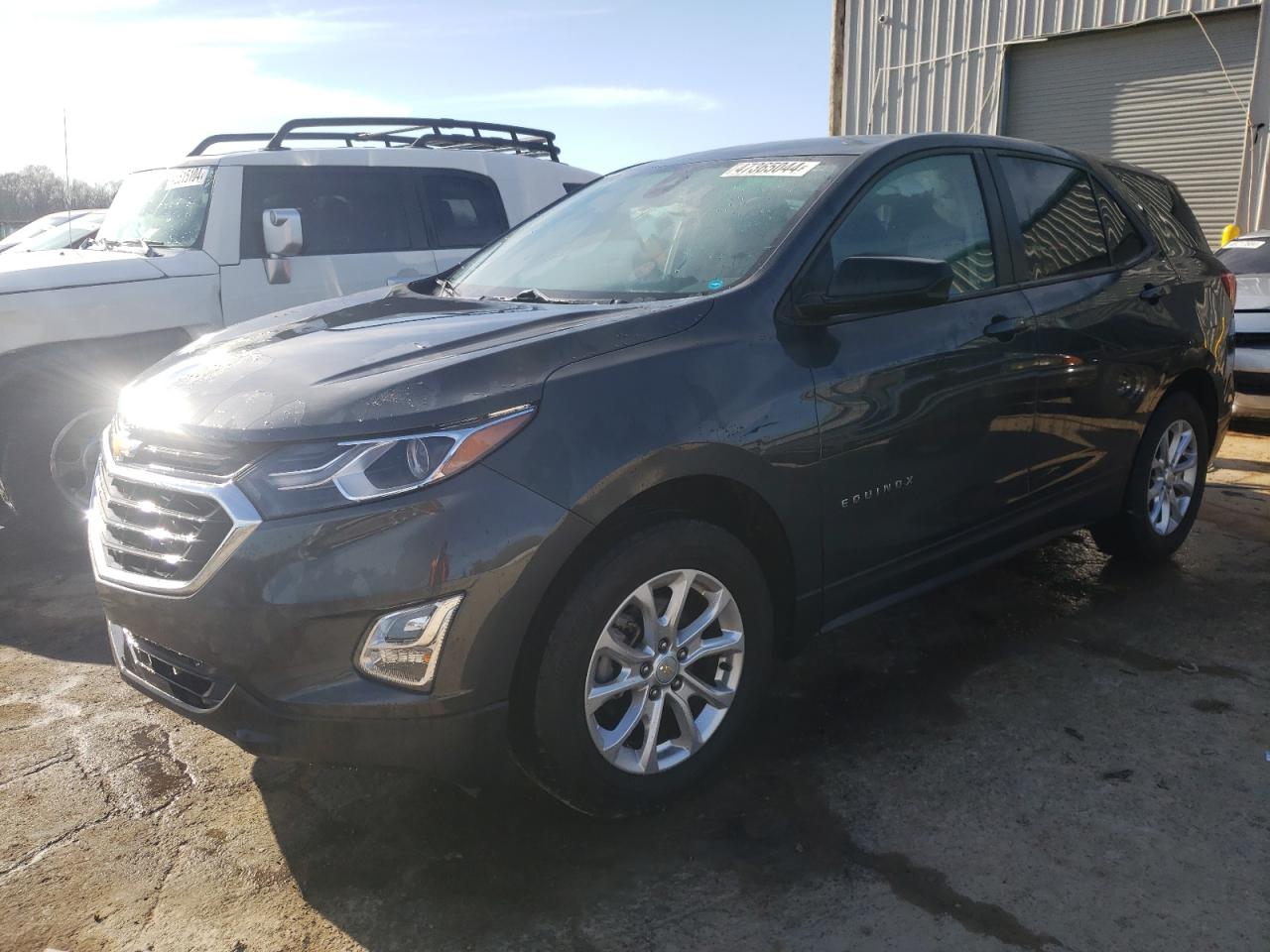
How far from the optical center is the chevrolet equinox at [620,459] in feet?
7.45

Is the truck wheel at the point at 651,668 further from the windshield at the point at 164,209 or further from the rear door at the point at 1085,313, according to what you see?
the windshield at the point at 164,209

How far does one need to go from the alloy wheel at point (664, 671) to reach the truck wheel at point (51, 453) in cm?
377

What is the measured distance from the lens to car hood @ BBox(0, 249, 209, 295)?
5.09m

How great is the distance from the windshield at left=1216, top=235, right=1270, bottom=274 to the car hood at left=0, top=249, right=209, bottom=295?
22.9ft

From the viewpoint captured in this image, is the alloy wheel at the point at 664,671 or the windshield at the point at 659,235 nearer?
the alloy wheel at the point at 664,671

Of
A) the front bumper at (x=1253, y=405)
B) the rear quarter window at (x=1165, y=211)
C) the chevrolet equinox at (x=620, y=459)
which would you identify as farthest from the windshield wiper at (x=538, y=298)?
the front bumper at (x=1253, y=405)

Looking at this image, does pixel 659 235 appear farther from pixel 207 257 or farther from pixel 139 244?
pixel 139 244

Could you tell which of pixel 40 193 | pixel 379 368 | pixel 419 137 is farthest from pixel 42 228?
pixel 379 368

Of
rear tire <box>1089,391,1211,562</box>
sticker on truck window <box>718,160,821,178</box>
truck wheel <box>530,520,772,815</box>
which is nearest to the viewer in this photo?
truck wheel <box>530,520,772,815</box>

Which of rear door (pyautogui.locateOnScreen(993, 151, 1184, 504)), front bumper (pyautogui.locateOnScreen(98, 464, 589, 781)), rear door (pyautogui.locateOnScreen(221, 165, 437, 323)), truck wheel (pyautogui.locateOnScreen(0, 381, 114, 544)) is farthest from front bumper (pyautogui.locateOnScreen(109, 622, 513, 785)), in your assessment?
rear door (pyautogui.locateOnScreen(221, 165, 437, 323))

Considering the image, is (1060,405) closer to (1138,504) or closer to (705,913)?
(1138,504)

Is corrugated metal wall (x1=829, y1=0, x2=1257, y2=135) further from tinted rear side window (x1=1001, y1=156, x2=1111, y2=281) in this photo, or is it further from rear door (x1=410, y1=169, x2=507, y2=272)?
tinted rear side window (x1=1001, y1=156, x2=1111, y2=281)

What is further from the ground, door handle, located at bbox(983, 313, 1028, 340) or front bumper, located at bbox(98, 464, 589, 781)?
door handle, located at bbox(983, 313, 1028, 340)

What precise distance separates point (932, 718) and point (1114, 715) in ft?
1.84
